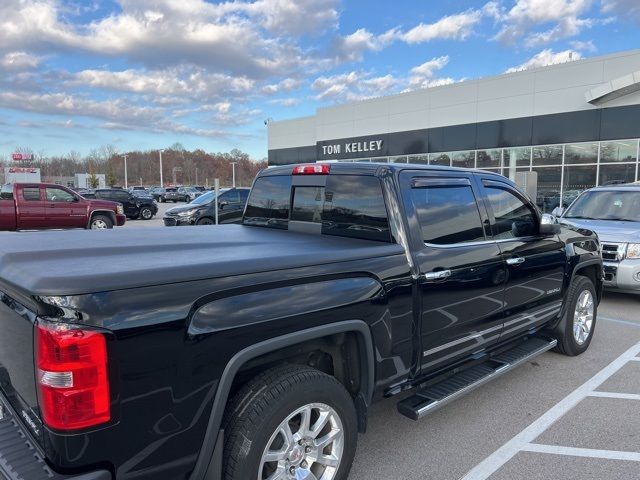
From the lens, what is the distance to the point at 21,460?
1.92m

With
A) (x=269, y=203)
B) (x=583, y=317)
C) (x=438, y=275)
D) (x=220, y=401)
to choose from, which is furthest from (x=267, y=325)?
(x=583, y=317)

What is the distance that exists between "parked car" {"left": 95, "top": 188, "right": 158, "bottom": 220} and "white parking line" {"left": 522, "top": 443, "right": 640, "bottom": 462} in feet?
78.2

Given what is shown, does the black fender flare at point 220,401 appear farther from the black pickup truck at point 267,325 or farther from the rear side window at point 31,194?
the rear side window at point 31,194

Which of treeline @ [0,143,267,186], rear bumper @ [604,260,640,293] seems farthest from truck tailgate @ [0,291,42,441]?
treeline @ [0,143,267,186]

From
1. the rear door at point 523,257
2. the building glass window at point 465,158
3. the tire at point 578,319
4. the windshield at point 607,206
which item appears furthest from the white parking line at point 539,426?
the building glass window at point 465,158

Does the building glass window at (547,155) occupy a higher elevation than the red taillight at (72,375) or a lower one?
higher

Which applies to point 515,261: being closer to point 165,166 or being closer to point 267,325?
point 267,325

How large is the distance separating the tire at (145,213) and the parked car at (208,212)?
35.4ft

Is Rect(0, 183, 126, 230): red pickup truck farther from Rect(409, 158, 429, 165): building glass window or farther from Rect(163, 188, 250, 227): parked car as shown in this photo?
Rect(409, 158, 429, 165): building glass window

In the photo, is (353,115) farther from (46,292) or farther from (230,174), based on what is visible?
(230,174)

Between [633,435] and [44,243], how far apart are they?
418cm

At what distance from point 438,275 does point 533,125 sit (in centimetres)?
2051

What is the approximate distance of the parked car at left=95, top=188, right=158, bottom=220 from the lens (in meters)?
24.3

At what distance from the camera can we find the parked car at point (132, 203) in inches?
957
